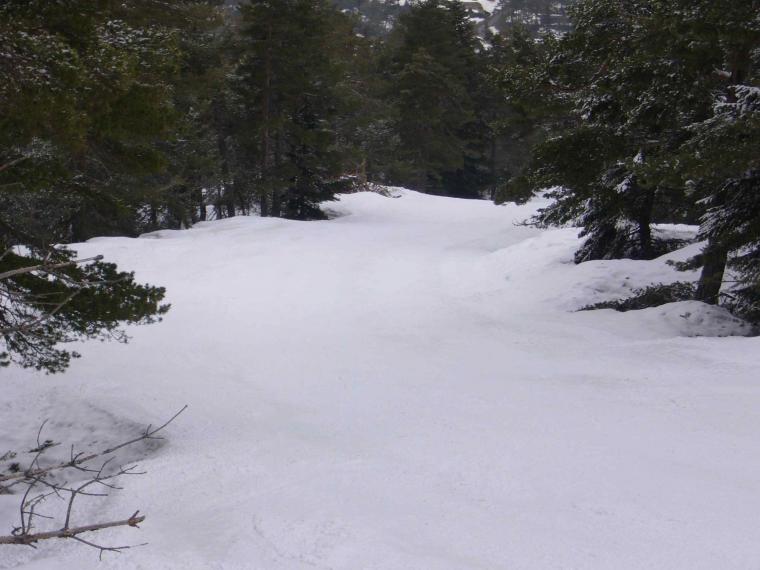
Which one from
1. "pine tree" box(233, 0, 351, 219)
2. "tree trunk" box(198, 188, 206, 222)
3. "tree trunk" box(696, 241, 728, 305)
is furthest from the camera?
"tree trunk" box(198, 188, 206, 222)

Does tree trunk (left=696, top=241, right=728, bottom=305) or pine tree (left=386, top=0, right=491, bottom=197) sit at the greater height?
pine tree (left=386, top=0, right=491, bottom=197)

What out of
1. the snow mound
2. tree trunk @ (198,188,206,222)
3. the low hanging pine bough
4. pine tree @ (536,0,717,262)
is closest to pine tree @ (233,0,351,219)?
tree trunk @ (198,188,206,222)

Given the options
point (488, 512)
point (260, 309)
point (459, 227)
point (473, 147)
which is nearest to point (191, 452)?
point (488, 512)

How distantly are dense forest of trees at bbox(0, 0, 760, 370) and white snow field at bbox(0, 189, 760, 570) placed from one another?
50.5 inches

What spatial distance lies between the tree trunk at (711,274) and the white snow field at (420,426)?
753mm

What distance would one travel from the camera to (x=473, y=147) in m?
42.2

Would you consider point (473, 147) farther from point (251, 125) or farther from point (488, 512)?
point (488, 512)

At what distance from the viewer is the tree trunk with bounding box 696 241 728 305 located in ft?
30.1

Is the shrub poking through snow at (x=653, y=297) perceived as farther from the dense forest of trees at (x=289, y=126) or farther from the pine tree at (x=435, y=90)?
the pine tree at (x=435, y=90)

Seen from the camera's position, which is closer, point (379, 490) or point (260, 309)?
point (379, 490)

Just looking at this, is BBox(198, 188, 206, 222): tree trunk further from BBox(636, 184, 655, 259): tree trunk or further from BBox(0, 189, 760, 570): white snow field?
BBox(636, 184, 655, 259): tree trunk

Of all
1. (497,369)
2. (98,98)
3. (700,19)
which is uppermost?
(700,19)

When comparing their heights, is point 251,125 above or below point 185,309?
above

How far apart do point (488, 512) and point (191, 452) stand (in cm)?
288
